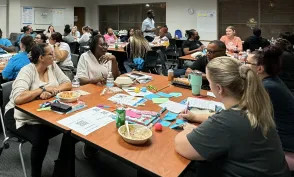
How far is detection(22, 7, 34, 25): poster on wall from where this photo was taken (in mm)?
9109

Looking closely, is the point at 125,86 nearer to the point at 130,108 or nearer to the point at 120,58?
the point at 130,108

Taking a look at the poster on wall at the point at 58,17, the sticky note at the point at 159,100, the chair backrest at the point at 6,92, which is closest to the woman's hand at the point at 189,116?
the sticky note at the point at 159,100

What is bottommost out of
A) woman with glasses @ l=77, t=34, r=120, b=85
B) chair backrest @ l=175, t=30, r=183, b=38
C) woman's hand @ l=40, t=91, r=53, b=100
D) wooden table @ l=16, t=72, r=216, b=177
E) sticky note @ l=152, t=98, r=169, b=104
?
wooden table @ l=16, t=72, r=216, b=177

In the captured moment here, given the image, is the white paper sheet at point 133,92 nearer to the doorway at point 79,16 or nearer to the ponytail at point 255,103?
the ponytail at point 255,103

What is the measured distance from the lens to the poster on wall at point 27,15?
29.9 ft

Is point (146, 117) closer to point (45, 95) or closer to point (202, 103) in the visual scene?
point (202, 103)

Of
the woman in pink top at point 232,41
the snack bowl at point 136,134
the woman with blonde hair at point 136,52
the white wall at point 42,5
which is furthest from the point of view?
the white wall at point 42,5

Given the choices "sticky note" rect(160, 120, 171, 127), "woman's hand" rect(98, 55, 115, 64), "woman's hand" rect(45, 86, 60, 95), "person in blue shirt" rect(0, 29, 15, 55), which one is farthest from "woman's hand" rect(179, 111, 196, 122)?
"person in blue shirt" rect(0, 29, 15, 55)

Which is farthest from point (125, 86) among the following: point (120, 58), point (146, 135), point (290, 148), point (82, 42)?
point (82, 42)

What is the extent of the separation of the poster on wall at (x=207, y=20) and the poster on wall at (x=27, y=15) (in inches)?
254

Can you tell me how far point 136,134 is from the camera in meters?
1.39

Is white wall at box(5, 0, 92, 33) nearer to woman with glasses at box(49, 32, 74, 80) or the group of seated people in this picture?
woman with glasses at box(49, 32, 74, 80)

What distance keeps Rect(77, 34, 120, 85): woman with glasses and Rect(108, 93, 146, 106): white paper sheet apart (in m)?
0.54

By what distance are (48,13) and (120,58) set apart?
5.87 metres
